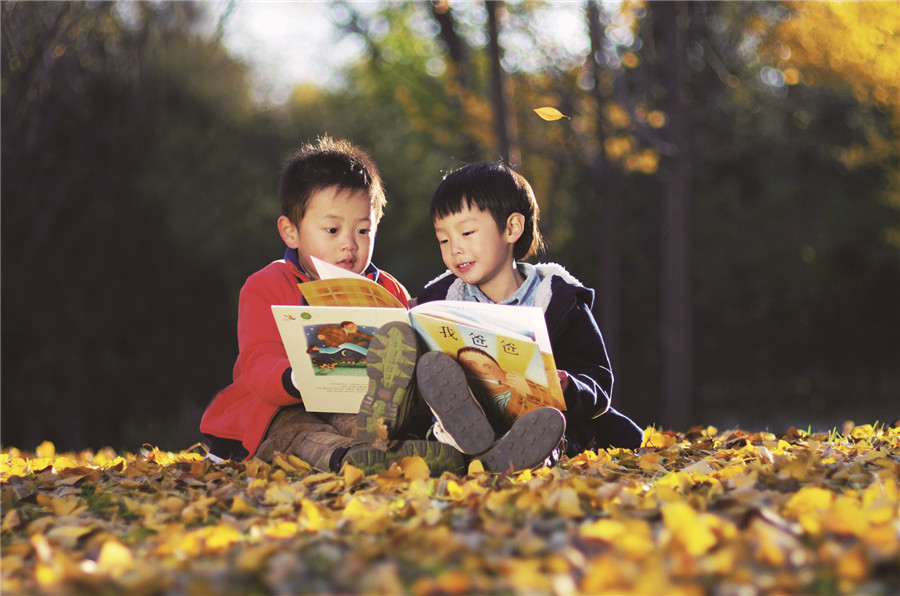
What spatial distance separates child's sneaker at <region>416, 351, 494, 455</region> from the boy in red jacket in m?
0.09

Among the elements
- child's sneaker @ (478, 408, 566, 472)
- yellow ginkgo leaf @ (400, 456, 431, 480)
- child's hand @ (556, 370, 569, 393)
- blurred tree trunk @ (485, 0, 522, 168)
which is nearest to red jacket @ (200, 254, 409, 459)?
yellow ginkgo leaf @ (400, 456, 431, 480)

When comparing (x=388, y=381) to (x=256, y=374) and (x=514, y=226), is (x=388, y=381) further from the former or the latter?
(x=514, y=226)

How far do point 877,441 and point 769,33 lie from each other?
5833 millimetres

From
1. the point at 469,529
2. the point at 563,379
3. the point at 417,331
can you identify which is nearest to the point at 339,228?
the point at 417,331

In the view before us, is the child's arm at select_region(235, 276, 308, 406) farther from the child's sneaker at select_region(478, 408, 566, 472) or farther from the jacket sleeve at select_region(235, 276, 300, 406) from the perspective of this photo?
the child's sneaker at select_region(478, 408, 566, 472)

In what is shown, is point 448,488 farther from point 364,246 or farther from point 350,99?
point 350,99

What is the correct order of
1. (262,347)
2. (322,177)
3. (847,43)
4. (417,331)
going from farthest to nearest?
(847,43), (322,177), (262,347), (417,331)

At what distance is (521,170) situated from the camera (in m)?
8.73

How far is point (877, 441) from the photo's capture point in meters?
3.62

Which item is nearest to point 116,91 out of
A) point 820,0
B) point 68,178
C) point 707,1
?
point 68,178

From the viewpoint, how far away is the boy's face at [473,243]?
3340mm

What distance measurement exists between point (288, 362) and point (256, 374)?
132mm

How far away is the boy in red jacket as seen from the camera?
110 inches

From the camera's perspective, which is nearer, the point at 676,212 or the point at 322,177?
the point at 322,177
